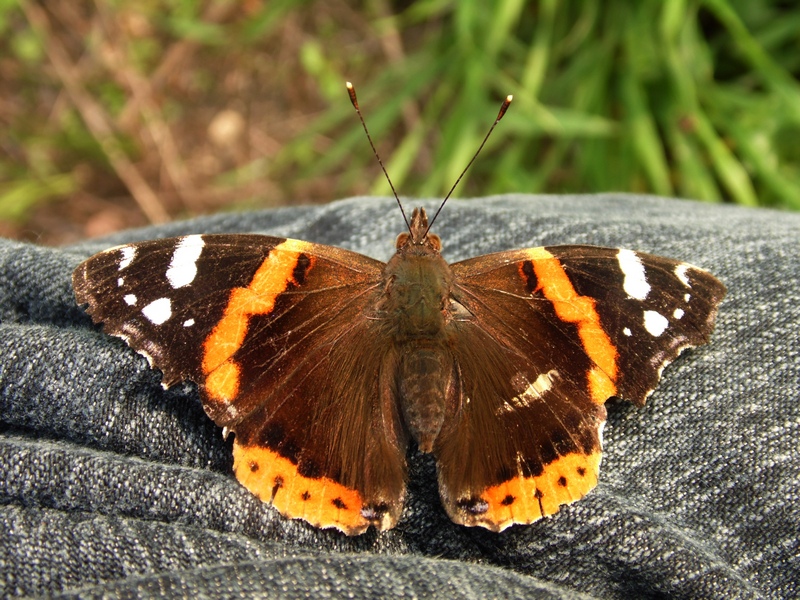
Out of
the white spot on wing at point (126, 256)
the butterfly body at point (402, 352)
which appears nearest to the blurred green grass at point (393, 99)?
the butterfly body at point (402, 352)

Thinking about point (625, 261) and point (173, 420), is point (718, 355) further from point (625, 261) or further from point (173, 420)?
point (173, 420)

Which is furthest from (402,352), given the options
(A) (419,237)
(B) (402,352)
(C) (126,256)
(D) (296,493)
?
(C) (126,256)

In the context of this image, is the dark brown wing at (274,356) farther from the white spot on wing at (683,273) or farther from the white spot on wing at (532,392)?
the white spot on wing at (683,273)

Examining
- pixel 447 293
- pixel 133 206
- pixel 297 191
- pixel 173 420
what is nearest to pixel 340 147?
pixel 297 191

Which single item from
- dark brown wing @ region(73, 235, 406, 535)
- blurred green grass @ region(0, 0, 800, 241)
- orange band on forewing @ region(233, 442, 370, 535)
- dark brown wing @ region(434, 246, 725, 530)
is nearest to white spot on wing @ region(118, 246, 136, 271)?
dark brown wing @ region(73, 235, 406, 535)

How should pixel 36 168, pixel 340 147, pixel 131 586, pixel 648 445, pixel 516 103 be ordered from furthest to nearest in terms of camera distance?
pixel 36 168, pixel 340 147, pixel 516 103, pixel 648 445, pixel 131 586

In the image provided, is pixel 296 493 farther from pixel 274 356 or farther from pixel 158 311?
pixel 158 311
